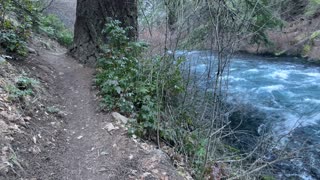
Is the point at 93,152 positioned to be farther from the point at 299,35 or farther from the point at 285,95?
the point at 299,35

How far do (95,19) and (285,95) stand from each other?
6.45 metres

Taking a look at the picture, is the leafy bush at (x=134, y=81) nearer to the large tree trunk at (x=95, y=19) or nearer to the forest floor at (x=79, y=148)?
the forest floor at (x=79, y=148)

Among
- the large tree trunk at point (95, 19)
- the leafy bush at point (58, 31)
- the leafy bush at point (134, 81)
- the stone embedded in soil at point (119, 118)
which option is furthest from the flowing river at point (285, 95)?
Answer: the leafy bush at point (58, 31)

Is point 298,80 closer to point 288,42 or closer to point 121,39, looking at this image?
point 288,42

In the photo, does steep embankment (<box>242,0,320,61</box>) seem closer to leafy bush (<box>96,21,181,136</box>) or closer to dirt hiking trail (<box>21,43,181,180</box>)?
leafy bush (<box>96,21,181,136</box>)

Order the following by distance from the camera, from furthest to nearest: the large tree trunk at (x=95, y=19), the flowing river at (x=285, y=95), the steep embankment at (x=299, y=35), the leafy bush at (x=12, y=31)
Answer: the steep embankment at (x=299, y=35), the large tree trunk at (x=95, y=19), the flowing river at (x=285, y=95), the leafy bush at (x=12, y=31)

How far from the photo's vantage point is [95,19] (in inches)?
258

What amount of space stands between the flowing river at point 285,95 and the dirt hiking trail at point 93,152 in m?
1.47

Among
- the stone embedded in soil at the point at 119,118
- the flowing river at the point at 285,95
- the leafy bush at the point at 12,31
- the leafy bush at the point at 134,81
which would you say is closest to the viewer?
the stone embedded in soil at the point at 119,118

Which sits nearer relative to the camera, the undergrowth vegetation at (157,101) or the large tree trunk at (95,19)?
the undergrowth vegetation at (157,101)

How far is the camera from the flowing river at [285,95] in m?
6.28

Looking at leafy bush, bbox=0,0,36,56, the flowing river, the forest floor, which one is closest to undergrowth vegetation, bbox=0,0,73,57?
leafy bush, bbox=0,0,36,56

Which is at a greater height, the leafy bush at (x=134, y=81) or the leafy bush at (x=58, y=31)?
the leafy bush at (x=58, y=31)

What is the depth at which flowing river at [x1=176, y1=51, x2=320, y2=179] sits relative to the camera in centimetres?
628
